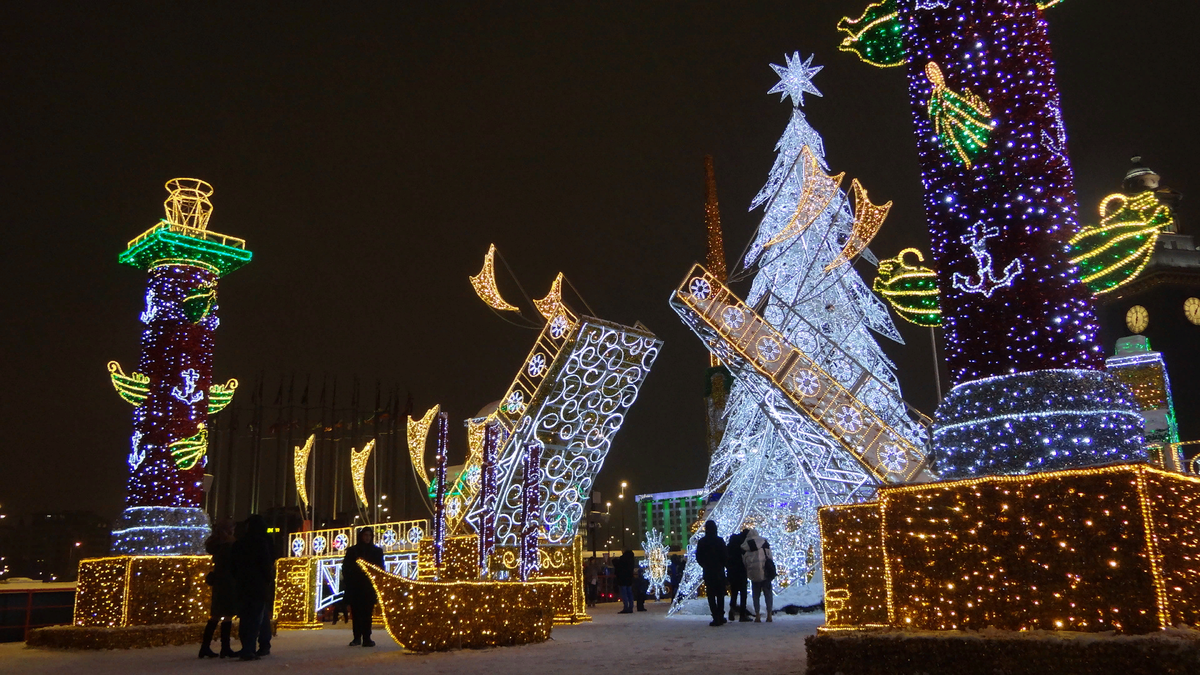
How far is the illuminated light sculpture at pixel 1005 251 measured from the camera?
5.78 meters

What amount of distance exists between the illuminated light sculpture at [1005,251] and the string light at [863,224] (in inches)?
348

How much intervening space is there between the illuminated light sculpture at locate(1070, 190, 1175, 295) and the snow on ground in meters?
4.62

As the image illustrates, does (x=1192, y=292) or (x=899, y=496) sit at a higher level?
(x=1192, y=292)

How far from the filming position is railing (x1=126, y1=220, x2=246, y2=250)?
44.6ft

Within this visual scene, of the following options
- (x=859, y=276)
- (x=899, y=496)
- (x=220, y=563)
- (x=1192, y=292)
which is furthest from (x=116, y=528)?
(x=1192, y=292)

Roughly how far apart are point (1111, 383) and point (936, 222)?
1764 mm

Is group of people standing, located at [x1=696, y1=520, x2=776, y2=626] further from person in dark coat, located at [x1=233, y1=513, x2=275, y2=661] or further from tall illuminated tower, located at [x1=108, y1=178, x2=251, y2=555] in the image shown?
tall illuminated tower, located at [x1=108, y1=178, x2=251, y2=555]

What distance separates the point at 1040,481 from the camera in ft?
17.8

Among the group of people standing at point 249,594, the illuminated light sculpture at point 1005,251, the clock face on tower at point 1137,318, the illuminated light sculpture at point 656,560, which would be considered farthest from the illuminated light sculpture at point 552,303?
the clock face on tower at point 1137,318

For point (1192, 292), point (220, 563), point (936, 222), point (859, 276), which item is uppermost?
point (1192, 292)

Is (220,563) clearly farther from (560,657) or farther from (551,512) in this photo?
(551,512)

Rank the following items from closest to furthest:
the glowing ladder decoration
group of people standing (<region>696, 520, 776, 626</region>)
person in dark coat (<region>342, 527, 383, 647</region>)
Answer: the glowing ladder decoration < person in dark coat (<region>342, 527, 383, 647</region>) < group of people standing (<region>696, 520, 776, 626</region>)

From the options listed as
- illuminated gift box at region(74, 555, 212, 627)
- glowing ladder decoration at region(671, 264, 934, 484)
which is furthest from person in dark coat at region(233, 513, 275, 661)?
glowing ladder decoration at region(671, 264, 934, 484)

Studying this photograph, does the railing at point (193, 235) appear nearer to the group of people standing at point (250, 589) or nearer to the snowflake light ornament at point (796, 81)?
the group of people standing at point (250, 589)
